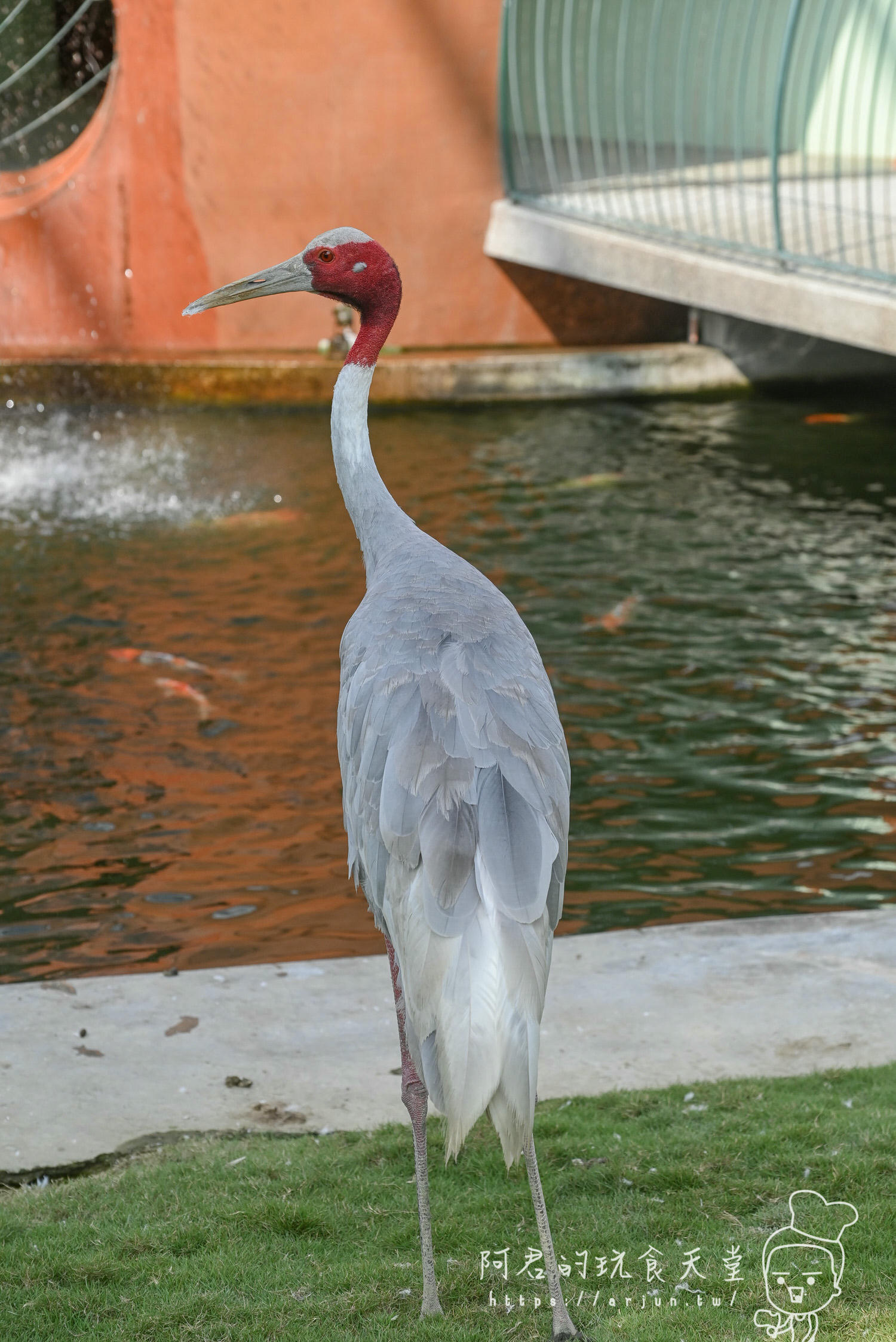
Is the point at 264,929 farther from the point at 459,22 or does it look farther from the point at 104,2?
the point at 104,2

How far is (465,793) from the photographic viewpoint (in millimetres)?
3182

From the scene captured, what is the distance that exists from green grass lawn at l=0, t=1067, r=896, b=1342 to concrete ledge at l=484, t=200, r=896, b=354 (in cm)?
765

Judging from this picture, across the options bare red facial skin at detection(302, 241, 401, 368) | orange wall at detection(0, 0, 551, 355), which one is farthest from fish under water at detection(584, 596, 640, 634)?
orange wall at detection(0, 0, 551, 355)

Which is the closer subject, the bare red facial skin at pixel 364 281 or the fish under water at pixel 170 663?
the bare red facial skin at pixel 364 281

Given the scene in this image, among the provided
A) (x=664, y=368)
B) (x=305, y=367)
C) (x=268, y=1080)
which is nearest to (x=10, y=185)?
(x=305, y=367)

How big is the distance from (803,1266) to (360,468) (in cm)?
248

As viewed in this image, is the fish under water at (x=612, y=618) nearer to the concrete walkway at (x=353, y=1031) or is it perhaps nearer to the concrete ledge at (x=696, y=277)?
the concrete ledge at (x=696, y=277)

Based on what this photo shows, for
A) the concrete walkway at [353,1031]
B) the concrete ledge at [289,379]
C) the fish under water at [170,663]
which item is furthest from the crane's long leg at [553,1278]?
the concrete ledge at [289,379]

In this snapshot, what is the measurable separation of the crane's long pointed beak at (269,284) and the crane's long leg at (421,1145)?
210 cm

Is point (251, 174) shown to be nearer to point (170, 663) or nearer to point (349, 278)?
point (170, 663)

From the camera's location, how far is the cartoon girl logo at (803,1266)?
3.16 m

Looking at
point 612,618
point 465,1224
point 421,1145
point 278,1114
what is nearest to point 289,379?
point 612,618

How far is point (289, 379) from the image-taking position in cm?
1435

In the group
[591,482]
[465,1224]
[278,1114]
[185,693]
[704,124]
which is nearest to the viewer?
[465,1224]
